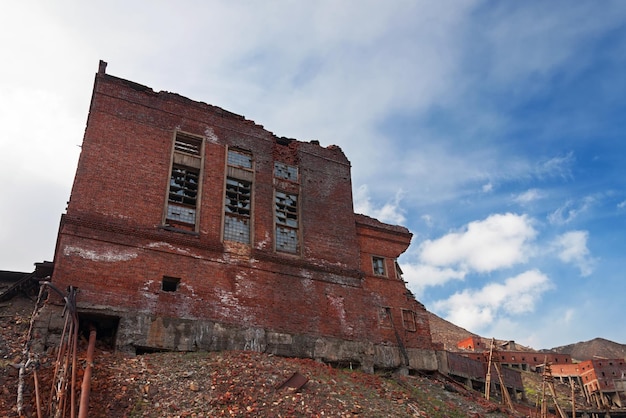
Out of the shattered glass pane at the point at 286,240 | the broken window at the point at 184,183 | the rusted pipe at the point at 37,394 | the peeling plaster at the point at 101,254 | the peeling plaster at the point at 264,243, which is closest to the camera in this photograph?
the rusted pipe at the point at 37,394

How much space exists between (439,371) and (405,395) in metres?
5.22

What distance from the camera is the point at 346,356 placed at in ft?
57.3

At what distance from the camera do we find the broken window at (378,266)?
20.8 m

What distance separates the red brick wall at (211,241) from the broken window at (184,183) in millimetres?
315

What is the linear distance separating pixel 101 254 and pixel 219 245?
3776 millimetres

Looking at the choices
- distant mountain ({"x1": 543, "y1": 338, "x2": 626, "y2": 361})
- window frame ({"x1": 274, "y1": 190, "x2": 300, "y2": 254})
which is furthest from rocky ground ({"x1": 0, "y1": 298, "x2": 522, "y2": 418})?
distant mountain ({"x1": 543, "y1": 338, "x2": 626, "y2": 361})

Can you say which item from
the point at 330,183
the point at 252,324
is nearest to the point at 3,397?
the point at 252,324

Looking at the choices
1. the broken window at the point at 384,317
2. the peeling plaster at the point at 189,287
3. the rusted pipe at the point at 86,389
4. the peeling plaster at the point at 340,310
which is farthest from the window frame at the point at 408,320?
the rusted pipe at the point at 86,389

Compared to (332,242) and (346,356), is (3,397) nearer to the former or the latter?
(346,356)

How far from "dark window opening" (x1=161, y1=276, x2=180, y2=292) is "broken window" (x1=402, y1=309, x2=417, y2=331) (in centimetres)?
934

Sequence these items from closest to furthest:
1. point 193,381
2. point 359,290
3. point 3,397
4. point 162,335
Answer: point 3,397, point 193,381, point 162,335, point 359,290

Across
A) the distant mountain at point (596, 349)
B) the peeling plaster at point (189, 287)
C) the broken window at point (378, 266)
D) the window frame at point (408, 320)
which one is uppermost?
the distant mountain at point (596, 349)

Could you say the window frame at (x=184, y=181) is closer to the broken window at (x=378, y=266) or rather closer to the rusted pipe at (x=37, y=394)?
the rusted pipe at (x=37, y=394)

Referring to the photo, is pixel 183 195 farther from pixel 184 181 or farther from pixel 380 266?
pixel 380 266
